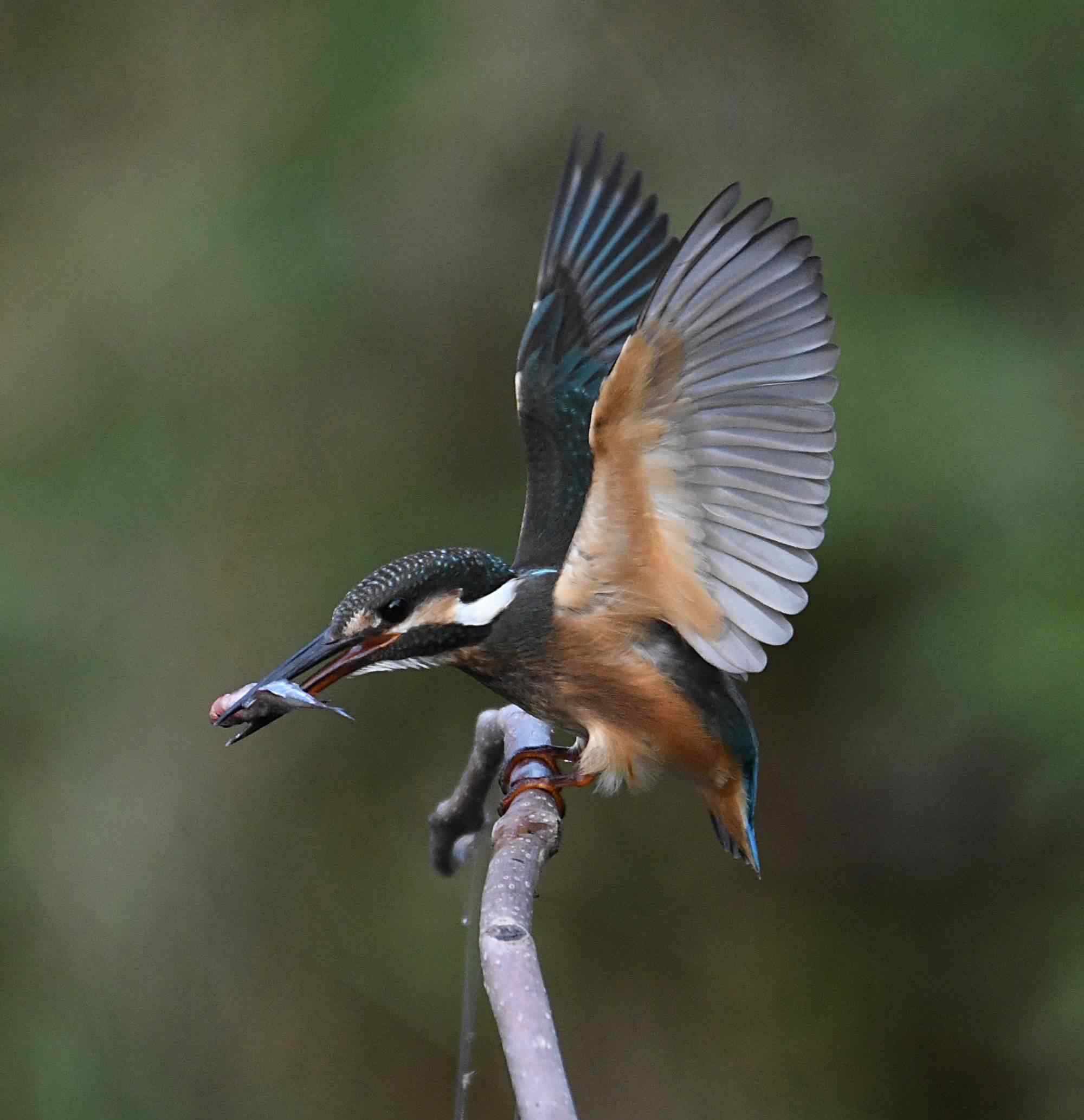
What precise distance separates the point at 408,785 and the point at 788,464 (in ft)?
4.35

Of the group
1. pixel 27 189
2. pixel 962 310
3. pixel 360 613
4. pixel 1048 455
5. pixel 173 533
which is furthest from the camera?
pixel 27 189

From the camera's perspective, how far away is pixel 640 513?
1.85 m

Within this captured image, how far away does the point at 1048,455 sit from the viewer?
2574 millimetres

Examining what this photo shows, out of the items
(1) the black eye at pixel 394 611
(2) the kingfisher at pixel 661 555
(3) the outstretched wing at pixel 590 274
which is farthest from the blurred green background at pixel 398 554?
(1) the black eye at pixel 394 611

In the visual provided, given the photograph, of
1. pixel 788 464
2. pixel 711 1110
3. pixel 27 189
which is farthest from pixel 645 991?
pixel 27 189

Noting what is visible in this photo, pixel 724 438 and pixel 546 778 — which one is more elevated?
pixel 724 438

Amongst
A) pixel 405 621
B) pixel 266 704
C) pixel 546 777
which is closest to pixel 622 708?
pixel 546 777

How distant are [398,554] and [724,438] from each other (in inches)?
45.1

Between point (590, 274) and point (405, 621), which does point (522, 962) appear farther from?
point (590, 274)

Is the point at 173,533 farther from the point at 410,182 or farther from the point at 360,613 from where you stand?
the point at 360,613

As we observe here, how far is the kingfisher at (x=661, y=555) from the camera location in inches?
68.7

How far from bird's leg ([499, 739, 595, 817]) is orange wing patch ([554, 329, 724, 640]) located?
21 cm

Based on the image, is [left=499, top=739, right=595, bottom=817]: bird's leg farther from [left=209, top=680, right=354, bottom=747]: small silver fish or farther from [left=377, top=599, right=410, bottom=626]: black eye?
[left=209, top=680, right=354, bottom=747]: small silver fish

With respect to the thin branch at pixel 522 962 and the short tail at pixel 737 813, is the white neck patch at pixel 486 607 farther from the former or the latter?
the short tail at pixel 737 813
